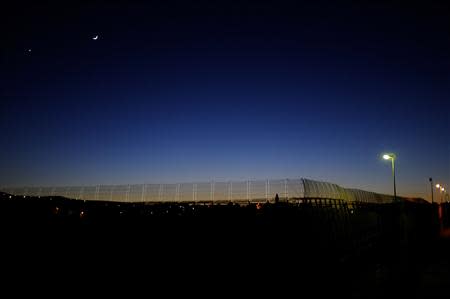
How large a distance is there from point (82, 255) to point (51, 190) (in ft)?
194

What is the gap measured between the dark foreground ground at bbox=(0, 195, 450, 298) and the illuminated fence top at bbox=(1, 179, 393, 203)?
3997 centimetres

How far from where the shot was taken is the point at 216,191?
182ft

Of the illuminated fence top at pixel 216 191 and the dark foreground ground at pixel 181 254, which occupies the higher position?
the illuminated fence top at pixel 216 191

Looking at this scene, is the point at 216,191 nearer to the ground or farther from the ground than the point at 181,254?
farther from the ground

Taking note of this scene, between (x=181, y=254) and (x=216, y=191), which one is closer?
(x=181, y=254)

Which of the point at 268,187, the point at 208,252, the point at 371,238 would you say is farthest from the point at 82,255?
the point at 268,187

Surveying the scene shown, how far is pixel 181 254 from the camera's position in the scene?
9969mm

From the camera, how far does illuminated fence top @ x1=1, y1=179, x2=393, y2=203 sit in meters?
52.7

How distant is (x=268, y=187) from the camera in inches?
2116

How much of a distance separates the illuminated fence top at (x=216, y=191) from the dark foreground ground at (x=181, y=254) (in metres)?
40.0

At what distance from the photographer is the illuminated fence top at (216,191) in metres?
52.7

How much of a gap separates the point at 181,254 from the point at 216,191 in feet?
149

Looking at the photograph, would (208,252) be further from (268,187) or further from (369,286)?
(268,187)

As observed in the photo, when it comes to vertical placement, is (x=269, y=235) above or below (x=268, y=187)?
below
